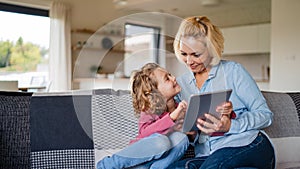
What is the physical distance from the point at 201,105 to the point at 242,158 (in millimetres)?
258

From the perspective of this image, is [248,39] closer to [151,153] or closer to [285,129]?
[285,129]

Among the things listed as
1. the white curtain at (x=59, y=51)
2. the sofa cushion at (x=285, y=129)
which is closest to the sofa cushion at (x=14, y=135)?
the sofa cushion at (x=285, y=129)

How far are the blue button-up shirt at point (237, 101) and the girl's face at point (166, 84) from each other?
0.07m

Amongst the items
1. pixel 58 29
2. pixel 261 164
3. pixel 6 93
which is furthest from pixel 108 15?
pixel 261 164

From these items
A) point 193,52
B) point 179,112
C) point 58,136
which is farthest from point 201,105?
point 58,136

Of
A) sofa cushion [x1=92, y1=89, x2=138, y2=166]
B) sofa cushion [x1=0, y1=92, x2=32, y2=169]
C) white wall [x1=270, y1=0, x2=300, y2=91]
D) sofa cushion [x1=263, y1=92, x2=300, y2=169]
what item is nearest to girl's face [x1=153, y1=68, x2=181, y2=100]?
sofa cushion [x1=92, y1=89, x2=138, y2=166]

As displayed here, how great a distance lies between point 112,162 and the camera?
105 cm

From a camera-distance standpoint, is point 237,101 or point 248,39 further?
point 248,39

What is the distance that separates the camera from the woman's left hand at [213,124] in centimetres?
100

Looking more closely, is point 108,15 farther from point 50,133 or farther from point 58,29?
point 50,133

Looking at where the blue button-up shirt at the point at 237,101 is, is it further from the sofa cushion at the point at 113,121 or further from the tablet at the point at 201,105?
the sofa cushion at the point at 113,121

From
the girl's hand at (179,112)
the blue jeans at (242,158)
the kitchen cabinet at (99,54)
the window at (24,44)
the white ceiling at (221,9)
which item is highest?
the white ceiling at (221,9)

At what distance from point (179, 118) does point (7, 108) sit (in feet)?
2.15

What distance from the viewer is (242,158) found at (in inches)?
42.0
